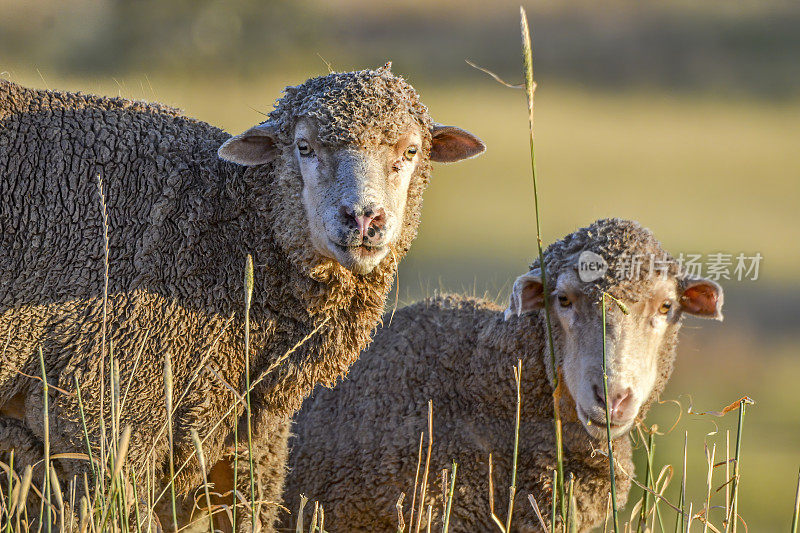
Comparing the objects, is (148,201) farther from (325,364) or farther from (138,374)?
(325,364)

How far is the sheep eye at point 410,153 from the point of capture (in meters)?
4.15

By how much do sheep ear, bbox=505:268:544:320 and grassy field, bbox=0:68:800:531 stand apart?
953cm

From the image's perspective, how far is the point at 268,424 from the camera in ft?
14.0

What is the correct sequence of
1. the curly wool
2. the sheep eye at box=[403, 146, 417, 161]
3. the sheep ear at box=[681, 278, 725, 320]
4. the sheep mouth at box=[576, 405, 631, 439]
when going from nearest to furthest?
the sheep eye at box=[403, 146, 417, 161] < the sheep mouth at box=[576, 405, 631, 439] < the sheep ear at box=[681, 278, 725, 320] < the curly wool

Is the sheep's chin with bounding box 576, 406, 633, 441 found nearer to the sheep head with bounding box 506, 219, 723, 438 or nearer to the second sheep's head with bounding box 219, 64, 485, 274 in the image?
the sheep head with bounding box 506, 219, 723, 438

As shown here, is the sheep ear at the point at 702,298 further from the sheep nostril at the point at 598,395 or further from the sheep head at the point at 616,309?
the sheep nostril at the point at 598,395

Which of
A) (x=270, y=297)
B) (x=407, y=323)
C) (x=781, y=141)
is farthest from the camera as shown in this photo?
(x=781, y=141)

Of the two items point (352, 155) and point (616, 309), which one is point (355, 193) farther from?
point (616, 309)

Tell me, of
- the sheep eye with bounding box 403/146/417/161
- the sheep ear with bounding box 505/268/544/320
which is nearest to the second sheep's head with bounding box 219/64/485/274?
the sheep eye with bounding box 403/146/417/161

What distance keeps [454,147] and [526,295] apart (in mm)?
840

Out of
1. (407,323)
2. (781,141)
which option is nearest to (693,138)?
(781,141)

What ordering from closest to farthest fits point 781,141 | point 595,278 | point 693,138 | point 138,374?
1. point 138,374
2. point 595,278
3. point 693,138
4. point 781,141

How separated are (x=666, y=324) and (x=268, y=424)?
1983 mm

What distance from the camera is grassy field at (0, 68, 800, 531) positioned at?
20.2 metres
